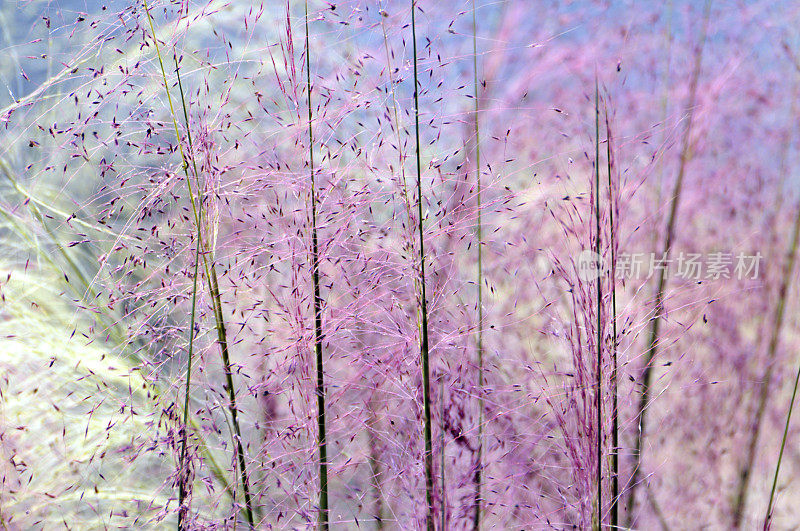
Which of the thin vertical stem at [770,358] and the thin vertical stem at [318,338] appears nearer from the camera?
the thin vertical stem at [318,338]

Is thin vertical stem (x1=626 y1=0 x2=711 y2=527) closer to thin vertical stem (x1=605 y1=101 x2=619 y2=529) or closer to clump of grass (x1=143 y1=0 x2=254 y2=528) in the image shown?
thin vertical stem (x1=605 y1=101 x2=619 y2=529)

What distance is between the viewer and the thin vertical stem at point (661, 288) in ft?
2.97

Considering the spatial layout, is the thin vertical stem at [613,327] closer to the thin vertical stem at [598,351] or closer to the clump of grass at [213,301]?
the thin vertical stem at [598,351]

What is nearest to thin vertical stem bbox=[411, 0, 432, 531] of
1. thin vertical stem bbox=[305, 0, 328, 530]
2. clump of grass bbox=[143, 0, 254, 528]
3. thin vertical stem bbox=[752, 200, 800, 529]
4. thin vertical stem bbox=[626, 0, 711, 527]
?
thin vertical stem bbox=[305, 0, 328, 530]

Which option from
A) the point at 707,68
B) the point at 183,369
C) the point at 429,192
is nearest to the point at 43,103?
the point at 183,369

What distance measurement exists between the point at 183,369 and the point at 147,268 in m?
0.19

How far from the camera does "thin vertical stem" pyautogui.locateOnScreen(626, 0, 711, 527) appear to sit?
90cm

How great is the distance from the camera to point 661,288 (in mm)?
947

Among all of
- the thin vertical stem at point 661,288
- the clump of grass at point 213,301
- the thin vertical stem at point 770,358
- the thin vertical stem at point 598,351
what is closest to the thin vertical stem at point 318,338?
the clump of grass at point 213,301

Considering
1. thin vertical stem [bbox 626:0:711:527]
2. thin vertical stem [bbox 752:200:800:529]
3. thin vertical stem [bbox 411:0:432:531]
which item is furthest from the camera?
thin vertical stem [bbox 752:200:800:529]

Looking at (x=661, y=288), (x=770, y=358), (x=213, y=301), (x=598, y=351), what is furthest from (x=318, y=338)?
(x=770, y=358)

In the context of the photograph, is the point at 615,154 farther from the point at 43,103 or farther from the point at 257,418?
the point at 43,103

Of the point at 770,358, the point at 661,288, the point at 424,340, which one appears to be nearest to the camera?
the point at 424,340

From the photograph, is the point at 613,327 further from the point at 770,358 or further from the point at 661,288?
the point at 770,358
